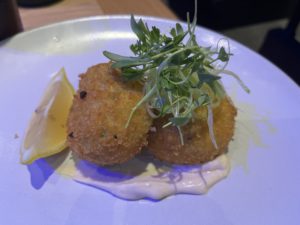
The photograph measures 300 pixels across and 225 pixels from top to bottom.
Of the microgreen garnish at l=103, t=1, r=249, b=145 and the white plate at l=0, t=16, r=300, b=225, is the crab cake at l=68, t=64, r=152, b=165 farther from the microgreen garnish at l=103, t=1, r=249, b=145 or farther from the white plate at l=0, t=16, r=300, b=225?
the white plate at l=0, t=16, r=300, b=225

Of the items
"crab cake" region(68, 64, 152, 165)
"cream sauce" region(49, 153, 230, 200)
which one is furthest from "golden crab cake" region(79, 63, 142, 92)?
"cream sauce" region(49, 153, 230, 200)

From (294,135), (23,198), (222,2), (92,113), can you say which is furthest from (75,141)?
(222,2)

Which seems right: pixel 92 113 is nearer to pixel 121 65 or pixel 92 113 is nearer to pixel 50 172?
pixel 121 65

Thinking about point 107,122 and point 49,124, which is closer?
point 107,122

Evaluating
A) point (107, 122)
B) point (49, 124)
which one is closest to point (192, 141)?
point (107, 122)

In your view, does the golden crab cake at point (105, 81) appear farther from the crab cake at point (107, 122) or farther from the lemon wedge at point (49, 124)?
the lemon wedge at point (49, 124)

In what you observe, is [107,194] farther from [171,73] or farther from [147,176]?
[171,73]

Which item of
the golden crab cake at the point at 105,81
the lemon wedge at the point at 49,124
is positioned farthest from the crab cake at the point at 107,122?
the lemon wedge at the point at 49,124
